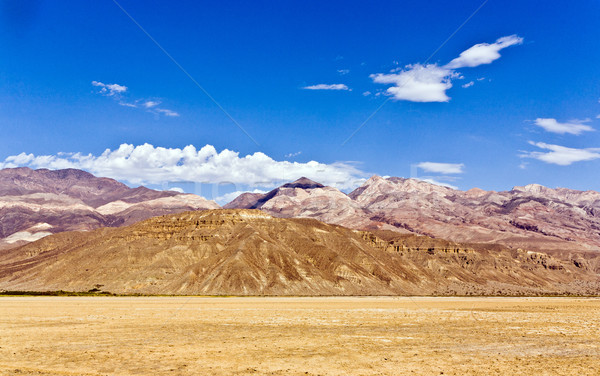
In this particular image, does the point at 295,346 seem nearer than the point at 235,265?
Yes

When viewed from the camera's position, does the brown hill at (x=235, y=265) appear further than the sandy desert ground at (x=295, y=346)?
Yes

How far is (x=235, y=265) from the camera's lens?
382ft

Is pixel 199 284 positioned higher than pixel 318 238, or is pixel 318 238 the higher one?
pixel 318 238

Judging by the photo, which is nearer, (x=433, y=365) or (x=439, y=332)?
(x=433, y=365)

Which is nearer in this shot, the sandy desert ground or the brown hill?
the sandy desert ground

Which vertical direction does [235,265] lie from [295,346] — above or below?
below

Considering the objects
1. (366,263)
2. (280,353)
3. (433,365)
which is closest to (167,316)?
(280,353)

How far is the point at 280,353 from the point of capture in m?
27.8

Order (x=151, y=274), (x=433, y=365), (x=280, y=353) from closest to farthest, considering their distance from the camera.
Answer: (x=433, y=365) < (x=280, y=353) < (x=151, y=274)

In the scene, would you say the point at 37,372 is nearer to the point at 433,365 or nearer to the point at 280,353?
the point at 280,353

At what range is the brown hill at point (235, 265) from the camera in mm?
114875

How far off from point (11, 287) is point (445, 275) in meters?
133

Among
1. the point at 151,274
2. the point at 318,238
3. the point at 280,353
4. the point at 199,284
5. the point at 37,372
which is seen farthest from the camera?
the point at 318,238

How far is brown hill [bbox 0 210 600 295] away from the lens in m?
115
